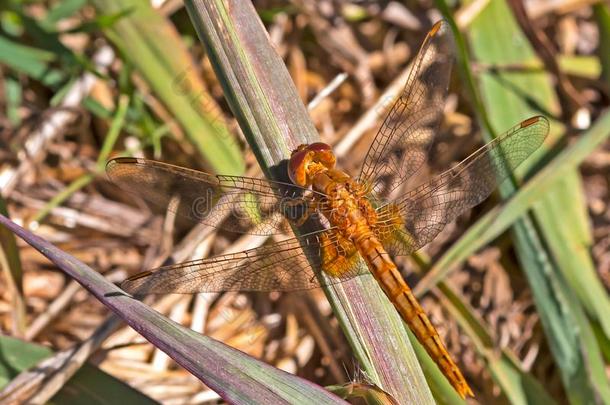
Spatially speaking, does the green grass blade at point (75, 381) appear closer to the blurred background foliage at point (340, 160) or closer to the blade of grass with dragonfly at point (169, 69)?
the blurred background foliage at point (340, 160)

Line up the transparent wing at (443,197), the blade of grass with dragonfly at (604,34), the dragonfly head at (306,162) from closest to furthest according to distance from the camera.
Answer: the dragonfly head at (306,162) < the transparent wing at (443,197) < the blade of grass with dragonfly at (604,34)

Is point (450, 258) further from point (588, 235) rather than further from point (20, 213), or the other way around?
point (20, 213)

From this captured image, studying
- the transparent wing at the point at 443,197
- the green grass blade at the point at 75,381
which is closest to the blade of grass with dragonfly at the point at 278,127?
the transparent wing at the point at 443,197

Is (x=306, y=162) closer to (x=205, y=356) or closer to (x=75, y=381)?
(x=205, y=356)

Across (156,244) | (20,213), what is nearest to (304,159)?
(156,244)

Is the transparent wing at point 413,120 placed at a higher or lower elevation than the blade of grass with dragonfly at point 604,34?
A: lower

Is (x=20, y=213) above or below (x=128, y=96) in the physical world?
below

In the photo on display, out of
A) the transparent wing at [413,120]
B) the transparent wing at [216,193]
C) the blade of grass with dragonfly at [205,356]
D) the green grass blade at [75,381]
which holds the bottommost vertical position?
the blade of grass with dragonfly at [205,356]

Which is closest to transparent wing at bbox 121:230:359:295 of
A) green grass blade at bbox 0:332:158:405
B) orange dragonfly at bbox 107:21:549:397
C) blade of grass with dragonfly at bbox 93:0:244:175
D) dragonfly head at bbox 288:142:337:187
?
orange dragonfly at bbox 107:21:549:397
